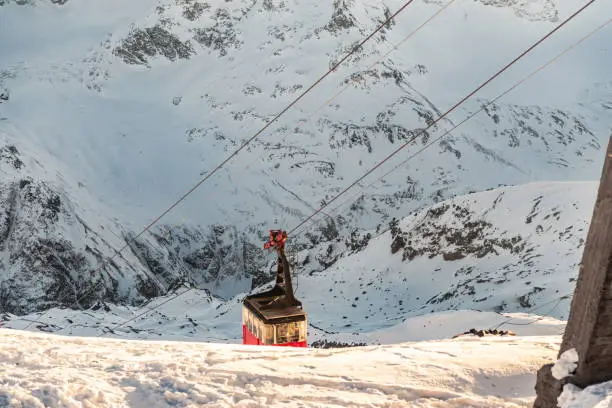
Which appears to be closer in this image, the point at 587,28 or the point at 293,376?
the point at 293,376

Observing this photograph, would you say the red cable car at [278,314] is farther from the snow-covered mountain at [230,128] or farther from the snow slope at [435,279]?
the snow-covered mountain at [230,128]

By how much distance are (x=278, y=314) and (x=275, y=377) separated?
7346 mm

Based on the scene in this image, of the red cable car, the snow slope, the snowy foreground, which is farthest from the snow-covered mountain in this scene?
the snowy foreground

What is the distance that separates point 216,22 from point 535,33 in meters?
69.5

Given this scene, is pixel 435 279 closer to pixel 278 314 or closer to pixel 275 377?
pixel 278 314

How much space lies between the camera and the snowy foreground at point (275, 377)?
269 inches

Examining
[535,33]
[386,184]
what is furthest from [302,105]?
[535,33]

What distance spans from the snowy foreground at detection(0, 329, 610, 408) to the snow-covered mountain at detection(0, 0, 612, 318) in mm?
48651

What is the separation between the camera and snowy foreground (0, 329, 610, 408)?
682cm

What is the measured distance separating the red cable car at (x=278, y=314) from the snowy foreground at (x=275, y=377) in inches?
208

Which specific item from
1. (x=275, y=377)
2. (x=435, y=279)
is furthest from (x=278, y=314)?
(x=435, y=279)

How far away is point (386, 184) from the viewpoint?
101688mm

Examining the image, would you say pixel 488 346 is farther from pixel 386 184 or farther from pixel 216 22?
pixel 216 22

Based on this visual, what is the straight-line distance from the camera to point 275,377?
24.7 feet
